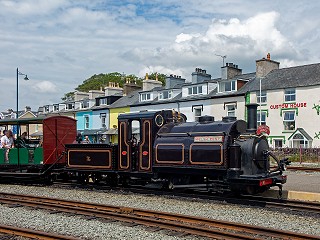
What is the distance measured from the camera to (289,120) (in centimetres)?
3147

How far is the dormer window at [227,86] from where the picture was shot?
34594 mm

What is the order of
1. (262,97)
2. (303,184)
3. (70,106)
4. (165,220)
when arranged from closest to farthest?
1. (165,220)
2. (303,184)
3. (262,97)
4. (70,106)

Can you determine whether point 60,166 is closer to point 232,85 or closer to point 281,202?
point 281,202

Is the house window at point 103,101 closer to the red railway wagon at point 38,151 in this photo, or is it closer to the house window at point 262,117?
the house window at point 262,117

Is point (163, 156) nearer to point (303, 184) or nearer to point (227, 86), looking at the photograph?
point (303, 184)

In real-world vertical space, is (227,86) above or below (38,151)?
above

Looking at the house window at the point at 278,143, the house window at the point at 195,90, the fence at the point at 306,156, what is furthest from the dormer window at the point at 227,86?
the fence at the point at 306,156

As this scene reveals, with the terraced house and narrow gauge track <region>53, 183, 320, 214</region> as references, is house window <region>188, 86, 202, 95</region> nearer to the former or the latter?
the terraced house

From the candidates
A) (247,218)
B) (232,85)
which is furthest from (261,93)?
(247,218)

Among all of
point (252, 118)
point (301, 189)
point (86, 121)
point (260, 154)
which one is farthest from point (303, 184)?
point (86, 121)

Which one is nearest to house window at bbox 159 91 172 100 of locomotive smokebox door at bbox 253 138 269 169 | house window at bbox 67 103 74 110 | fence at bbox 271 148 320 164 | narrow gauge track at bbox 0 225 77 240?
house window at bbox 67 103 74 110

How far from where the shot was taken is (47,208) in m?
9.93

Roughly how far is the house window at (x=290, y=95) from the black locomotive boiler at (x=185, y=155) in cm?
1982

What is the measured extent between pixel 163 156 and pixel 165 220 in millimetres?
3502
